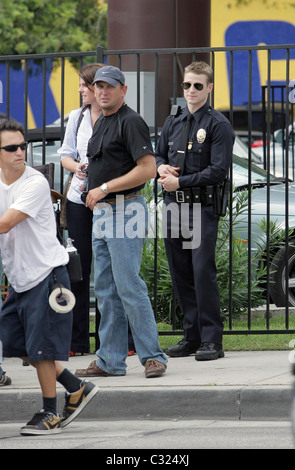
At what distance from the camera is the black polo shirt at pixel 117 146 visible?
21.7 ft

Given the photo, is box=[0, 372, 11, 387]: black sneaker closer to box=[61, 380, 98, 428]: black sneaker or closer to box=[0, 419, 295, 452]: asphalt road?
box=[0, 419, 295, 452]: asphalt road

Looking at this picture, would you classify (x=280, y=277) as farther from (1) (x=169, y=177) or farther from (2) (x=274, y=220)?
(1) (x=169, y=177)

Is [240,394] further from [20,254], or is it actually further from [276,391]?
[20,254]

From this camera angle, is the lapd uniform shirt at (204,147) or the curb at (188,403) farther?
the lapd uniform shirt at (204,147)

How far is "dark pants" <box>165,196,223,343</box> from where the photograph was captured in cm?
726

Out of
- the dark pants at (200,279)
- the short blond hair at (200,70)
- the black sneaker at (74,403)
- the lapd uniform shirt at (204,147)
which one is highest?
the short blond hair at (200,70)

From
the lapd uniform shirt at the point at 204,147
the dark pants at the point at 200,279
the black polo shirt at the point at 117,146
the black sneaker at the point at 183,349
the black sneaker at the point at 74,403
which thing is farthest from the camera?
the black sneaker at the point at 183,349

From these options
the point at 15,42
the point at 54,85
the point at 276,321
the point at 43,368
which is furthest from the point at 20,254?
the point at 15,42

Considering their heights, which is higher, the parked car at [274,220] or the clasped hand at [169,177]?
the clasped hand at [169,177]

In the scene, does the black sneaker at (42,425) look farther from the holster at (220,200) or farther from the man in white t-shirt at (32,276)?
the holster at (220,200)

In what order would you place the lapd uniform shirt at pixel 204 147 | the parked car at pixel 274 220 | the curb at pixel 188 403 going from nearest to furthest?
1. the curb at pixel 188 403
2. the lapd uniform shirt at pixel 204 147
3. the parked car at pixel 274 220

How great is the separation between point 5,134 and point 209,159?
6.00 ft

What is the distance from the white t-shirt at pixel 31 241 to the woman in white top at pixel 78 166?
146 centimetres

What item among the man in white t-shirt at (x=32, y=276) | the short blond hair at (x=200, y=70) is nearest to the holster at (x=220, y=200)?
the short blond hair at (x=200, y=70)
